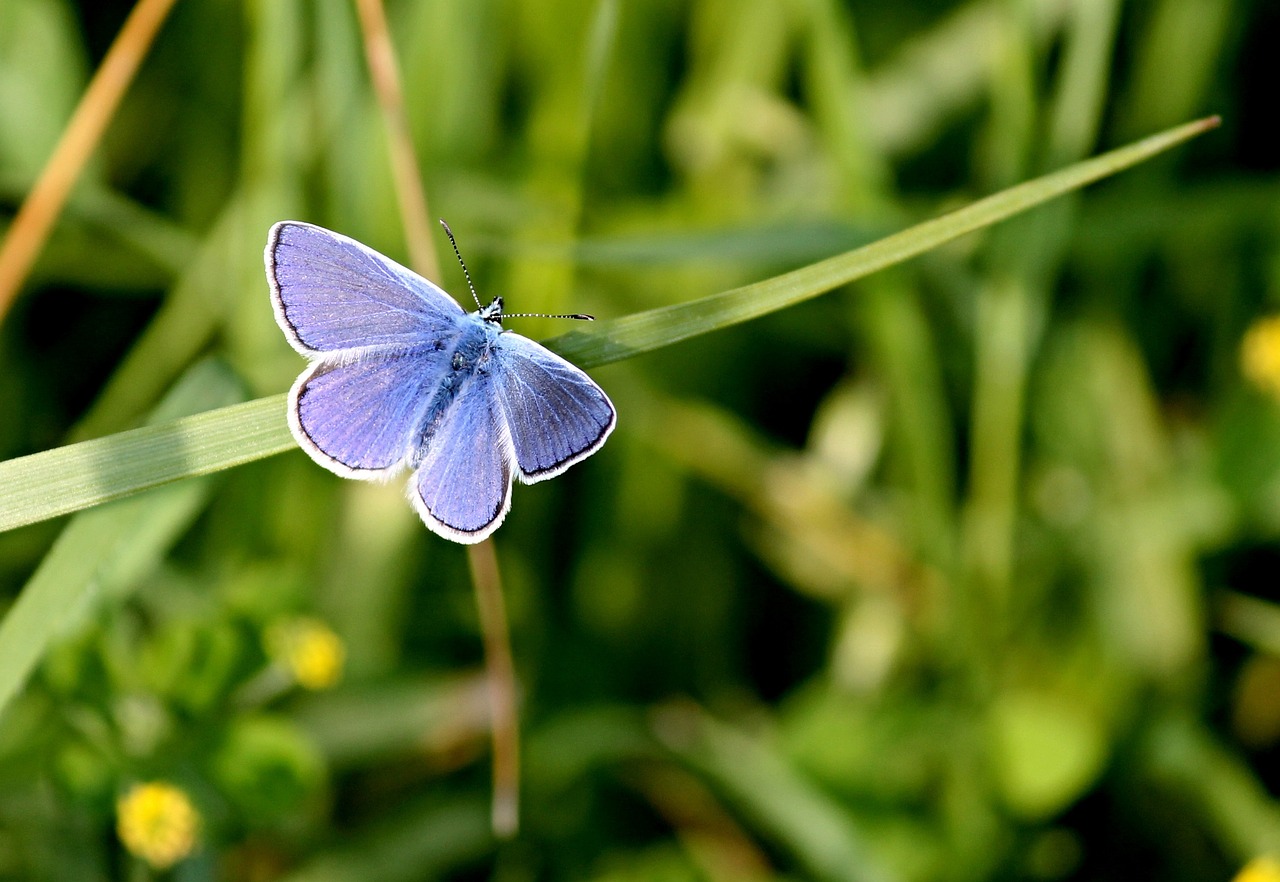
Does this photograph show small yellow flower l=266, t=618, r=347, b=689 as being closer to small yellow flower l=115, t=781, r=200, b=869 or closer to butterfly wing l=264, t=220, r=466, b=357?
small yellow flower l=115, t=781, r=200, b=869

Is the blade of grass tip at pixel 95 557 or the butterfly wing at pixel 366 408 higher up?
the butterfly wing at pixel 366 408

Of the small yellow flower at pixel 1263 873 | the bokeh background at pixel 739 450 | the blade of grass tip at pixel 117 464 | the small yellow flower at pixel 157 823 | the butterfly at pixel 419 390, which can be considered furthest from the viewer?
the bokeh background at pixel 739 450

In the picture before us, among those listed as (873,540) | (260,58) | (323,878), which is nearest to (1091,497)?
(873,540)

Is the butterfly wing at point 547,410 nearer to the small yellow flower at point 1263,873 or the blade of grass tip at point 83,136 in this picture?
the blade of grass tip at point 83,136

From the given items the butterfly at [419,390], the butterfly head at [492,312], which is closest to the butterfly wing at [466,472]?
the butterfly at [419,390]

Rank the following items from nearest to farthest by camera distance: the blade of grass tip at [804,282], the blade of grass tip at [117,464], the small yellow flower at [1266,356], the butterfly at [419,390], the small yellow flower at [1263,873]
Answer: the blade of grass tip at [117,464] → the blade of grass tip at [804,282] → the butterfly at [419,390] → the small yellow flower at [1263,873] → the small yellow flower at [1266,356]

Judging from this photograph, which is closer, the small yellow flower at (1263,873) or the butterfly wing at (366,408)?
the butterfly wing at (366,408)

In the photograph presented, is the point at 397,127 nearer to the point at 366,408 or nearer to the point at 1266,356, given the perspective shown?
the point at 366,408
